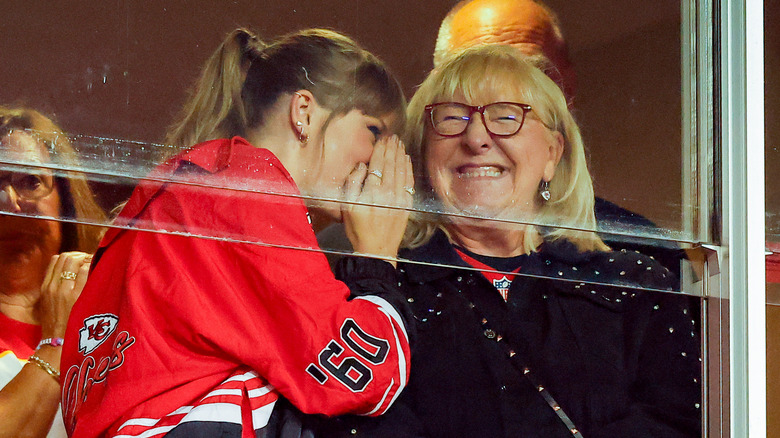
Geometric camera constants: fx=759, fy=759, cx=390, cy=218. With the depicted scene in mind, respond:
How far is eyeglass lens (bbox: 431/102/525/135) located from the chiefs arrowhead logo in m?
0.41

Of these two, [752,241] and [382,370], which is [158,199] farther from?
[752,241]

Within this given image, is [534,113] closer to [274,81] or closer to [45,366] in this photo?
[274,81]

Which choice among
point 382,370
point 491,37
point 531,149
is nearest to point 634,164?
point 531,149

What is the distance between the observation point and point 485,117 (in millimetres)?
793

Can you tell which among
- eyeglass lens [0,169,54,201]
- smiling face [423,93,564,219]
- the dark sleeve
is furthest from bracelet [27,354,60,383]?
the dark sleeve

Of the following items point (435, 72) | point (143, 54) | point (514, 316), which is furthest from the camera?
point (514, 316)

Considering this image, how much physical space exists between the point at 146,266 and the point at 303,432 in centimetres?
25

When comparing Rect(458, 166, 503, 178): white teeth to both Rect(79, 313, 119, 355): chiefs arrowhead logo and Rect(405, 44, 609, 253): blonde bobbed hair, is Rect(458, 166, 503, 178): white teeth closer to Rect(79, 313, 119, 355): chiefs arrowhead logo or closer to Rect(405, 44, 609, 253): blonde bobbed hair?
Rect(405, 44, 609, 253): blonde bobbed hair

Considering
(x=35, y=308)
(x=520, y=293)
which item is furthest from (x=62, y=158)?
(x=520, y=293)

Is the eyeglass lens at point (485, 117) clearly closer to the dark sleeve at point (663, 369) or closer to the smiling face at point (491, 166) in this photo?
the smiling face at point (491, 166)

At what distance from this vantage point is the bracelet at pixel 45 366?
0.83 meters

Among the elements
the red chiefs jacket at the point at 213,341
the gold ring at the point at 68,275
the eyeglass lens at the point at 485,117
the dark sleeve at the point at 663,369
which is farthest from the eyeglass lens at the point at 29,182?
the dark sleeve at the point at 663,369

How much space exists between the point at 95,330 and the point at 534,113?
53 cm

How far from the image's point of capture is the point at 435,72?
755 mm
